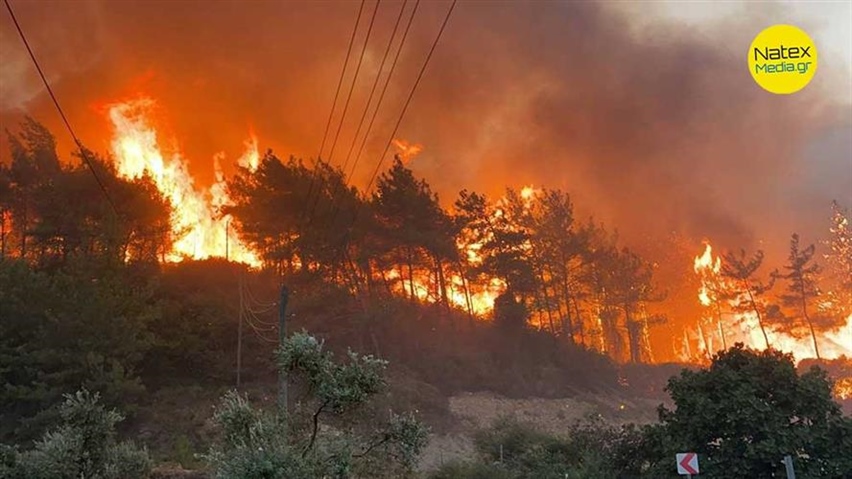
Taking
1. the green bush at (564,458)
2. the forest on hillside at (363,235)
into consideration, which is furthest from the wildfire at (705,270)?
the green bush at (564,458)

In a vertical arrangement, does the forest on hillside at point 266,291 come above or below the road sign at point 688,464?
above

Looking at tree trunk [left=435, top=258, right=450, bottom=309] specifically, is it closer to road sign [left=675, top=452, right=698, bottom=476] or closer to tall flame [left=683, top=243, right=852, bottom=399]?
tall flame [left=683, top=243, right=852, bottom=399]

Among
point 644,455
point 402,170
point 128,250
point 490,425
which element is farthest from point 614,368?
point 128,250

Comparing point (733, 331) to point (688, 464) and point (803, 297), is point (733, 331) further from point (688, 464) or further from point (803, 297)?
point (688, 464)

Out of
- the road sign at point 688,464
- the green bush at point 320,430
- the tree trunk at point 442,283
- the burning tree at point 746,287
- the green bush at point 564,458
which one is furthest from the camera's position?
the burning tree at point 746,287

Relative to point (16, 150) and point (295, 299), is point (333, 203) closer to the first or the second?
point (295, 299)

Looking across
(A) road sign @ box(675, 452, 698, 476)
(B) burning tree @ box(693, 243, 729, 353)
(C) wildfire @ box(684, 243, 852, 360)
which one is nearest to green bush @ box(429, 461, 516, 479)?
(A) road sign @ box(675, 452, 698, 476)

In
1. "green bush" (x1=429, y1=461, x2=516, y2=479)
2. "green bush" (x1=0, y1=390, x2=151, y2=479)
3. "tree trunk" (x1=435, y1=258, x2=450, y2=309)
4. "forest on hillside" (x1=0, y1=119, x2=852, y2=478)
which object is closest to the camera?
"green bush" (x1=0, y1=390, x2=151, y2=479)

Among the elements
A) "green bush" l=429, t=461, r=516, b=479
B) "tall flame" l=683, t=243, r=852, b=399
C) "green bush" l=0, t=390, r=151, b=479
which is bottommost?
"green bush" l=429, t=461, r=516, b=479

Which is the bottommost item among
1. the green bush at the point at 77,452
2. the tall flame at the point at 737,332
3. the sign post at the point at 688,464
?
the sign post at the point at 688,464

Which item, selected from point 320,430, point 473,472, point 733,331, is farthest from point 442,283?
point 733,331

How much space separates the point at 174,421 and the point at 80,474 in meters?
22.0

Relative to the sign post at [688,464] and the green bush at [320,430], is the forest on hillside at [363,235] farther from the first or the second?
the sign post at [688,464]

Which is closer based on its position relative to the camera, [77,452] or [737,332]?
[77,452]
